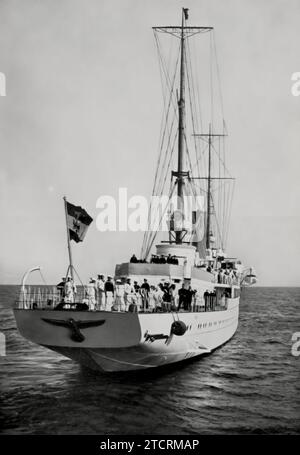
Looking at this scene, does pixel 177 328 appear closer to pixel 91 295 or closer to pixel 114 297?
pixel 114 297

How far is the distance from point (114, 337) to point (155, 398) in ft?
7.60

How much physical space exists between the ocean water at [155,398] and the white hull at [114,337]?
2.44 feet

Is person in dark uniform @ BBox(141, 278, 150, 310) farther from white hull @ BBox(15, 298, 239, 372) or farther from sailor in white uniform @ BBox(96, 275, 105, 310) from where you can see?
sailor in white uniform @ BBox(96, 275, 105, 310)

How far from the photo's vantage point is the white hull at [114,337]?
17.1 metres

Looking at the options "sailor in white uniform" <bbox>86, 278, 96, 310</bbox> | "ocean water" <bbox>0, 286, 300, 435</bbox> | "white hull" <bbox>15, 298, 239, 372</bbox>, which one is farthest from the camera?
"sailor in white uniform" <bbox>86, 278, 96, 310</bbox>

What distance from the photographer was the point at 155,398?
1648 cm

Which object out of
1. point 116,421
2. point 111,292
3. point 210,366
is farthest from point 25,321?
point 210,366

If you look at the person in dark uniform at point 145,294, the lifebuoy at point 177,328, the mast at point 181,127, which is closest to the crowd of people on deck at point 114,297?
the person in dark uniform at point 145,294

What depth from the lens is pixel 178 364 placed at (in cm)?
2178

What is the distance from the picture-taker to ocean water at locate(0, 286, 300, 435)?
45.4 feet

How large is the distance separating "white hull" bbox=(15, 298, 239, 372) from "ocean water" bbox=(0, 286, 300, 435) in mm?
744

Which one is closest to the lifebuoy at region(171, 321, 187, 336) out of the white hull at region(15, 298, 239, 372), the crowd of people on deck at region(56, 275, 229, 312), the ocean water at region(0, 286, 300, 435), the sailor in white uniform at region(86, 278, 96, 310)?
the white hull at region(15, 298, 239, 372)
